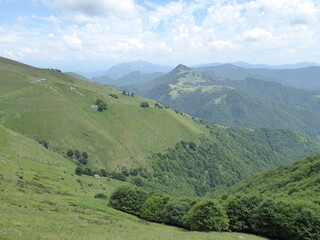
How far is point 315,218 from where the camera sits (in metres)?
45.9

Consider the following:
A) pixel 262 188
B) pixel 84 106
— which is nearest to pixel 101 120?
pixel 84 106

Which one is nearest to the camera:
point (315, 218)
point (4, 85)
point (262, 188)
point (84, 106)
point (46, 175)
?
point (315, 218)

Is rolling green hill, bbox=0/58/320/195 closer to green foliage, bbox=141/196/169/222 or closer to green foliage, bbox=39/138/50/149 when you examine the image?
green foliage, bbox=39/138/50/149

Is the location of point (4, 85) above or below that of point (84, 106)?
above

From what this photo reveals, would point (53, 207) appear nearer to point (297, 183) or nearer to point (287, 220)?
point (287, 220)

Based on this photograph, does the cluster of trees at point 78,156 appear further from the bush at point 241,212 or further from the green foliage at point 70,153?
the bush at point 241,212

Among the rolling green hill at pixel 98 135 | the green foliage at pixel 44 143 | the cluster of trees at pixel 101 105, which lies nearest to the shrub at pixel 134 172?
the rolling green hill at pixel 98 135

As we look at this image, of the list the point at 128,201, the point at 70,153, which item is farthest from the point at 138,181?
the point at 128,201

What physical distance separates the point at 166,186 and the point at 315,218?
121 meters

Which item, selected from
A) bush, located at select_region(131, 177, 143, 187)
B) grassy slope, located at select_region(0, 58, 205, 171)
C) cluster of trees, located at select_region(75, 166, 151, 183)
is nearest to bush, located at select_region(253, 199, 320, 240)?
cluster of trees, located at select_region(75, 166, 151, 183)

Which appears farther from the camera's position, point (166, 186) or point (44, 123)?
point (166, 186)

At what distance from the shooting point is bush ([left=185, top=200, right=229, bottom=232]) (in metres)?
51.1

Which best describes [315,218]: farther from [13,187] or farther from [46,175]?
[46,175]

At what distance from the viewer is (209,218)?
51406 millimetres
